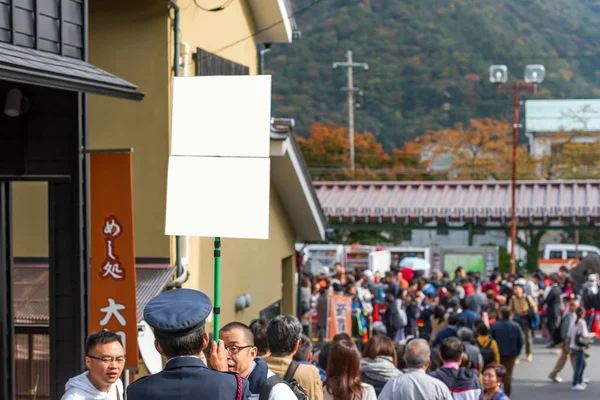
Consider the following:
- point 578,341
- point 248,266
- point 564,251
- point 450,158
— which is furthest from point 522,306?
point 450,158

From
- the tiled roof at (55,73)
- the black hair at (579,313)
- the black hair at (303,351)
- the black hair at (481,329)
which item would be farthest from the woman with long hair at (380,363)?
the black hair at (579,313)

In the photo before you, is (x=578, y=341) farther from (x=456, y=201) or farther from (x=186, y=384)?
(x=456, y=201)

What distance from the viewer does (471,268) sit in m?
30.7

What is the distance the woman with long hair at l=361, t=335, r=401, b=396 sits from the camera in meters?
7.84

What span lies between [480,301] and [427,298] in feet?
3.64

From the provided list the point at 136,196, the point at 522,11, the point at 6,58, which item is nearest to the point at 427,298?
the point at 136,196

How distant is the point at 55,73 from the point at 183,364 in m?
3.64

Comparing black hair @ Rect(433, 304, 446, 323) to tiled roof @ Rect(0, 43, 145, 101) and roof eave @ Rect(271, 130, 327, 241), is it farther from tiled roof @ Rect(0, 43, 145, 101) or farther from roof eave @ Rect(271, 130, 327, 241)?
tiled roof @ Rect(0, 43, 145, 101)

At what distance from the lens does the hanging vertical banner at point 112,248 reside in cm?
794

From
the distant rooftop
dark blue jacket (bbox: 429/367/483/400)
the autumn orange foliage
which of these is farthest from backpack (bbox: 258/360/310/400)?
the distant rooftop

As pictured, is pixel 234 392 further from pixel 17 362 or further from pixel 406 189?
pixel 406 189

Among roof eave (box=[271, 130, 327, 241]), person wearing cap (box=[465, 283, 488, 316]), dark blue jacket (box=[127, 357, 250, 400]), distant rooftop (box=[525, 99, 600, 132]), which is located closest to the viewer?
dark blue jacket (box=[127, 357, 250, 400])

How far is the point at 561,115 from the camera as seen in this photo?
76188 millimetres

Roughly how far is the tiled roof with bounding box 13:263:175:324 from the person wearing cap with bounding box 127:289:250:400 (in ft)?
16.7
